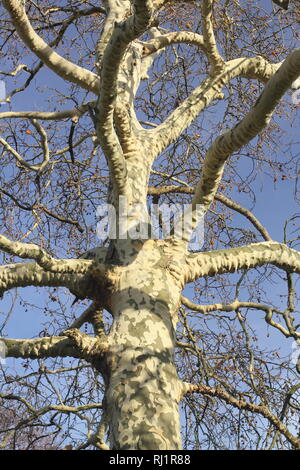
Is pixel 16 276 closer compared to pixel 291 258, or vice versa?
pixel 16 276

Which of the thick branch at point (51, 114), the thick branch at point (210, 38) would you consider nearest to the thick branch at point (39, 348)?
the thick branch at point (51, 114)

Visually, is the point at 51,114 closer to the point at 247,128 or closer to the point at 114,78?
the point at 114,78

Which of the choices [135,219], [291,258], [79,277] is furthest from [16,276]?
[291,258]

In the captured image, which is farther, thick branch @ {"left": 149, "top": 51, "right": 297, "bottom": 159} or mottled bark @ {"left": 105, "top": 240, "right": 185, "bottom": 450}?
thick branch @ {"left": 149, "top": 51, "right": 297, "bottom": 159}

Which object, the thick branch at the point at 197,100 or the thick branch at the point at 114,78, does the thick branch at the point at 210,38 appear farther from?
the thick branch at the point at 114,78

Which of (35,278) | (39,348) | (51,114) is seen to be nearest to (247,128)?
(51,114)

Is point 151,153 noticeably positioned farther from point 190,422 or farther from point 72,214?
point 190,422

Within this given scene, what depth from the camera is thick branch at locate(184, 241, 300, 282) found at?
400 cm

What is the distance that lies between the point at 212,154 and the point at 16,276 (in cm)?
177

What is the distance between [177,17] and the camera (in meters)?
6.30

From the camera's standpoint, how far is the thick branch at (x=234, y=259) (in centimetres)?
400

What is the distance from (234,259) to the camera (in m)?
4.05

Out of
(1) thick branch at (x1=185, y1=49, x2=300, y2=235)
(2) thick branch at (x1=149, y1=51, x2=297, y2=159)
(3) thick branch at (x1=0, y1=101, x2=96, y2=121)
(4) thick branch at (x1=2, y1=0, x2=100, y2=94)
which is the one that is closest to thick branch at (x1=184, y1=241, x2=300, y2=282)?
(1) thick branch at (x1=185, y1=49, x2=300, y2=235)

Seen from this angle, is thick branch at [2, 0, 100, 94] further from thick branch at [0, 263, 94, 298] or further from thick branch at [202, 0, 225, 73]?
thick branch at [0, 263, 94, 298]
